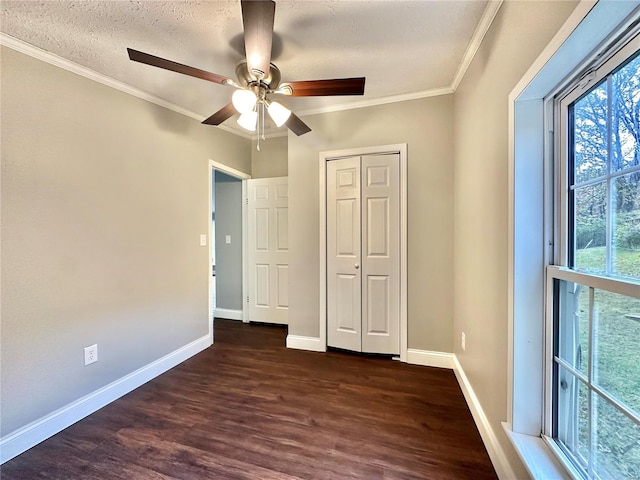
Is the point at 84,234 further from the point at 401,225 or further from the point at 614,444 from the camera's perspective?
the point at 614,444

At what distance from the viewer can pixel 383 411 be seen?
1830 mm

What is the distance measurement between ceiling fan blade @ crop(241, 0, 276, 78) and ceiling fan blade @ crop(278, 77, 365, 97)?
199 mm

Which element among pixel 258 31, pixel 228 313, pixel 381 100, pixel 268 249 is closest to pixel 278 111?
pixel 258 31

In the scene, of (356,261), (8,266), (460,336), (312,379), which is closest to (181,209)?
(8,266)

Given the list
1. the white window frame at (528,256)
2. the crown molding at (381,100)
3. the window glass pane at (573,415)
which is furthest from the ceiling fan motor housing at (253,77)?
the window glass pane at (573,415)

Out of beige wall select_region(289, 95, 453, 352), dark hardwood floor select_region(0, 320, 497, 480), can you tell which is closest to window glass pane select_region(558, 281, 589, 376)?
dark hardwood floor select_region(0, 320, 497, 480)

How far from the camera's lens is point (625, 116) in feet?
2.68

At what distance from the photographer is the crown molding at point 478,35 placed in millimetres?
1377

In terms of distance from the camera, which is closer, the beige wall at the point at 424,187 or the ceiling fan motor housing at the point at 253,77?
the ceiling fan motor housing at the point at 253,77

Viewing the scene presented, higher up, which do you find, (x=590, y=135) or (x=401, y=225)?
(x=590, y=135)

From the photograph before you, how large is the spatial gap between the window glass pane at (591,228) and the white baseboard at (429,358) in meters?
1.65

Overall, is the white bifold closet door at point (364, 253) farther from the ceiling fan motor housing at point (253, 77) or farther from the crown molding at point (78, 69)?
the crown molding at point (78, 69)

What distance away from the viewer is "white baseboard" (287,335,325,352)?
2.79 meters

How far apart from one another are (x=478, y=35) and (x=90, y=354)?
3.27 meters
